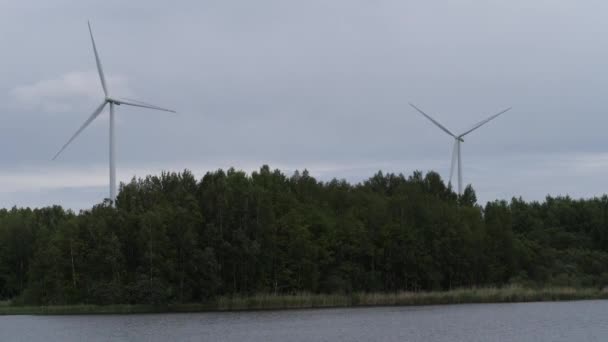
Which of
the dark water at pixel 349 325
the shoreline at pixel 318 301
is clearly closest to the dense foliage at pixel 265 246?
the shoreline at pixel 318 301

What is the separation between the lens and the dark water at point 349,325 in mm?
48250

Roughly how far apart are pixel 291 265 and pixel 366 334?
38.1m

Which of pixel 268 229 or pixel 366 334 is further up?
pixel 268 229

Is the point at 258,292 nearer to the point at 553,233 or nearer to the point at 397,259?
the point at 397,259

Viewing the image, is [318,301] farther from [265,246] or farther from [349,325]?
[349,325]

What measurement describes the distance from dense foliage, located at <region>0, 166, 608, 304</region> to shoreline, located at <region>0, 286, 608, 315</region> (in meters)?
2.18

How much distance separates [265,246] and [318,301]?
31.4ft

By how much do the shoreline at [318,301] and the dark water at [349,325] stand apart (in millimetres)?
4901

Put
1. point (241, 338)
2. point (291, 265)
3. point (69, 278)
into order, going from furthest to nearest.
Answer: point (291, 265) < point (69, 278) < point (241, 338)

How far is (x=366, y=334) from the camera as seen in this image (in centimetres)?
4947

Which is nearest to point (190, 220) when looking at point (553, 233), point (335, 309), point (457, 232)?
point (335, 309)

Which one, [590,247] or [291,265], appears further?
[590,247]

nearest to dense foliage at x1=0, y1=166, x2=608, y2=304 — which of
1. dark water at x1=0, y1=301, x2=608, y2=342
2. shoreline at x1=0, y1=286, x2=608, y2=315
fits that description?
shoreline at x1=0, y1=286, x2=608, y2=315

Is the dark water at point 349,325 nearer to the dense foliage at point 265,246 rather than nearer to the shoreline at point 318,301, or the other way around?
the shoreline at point 318,301
